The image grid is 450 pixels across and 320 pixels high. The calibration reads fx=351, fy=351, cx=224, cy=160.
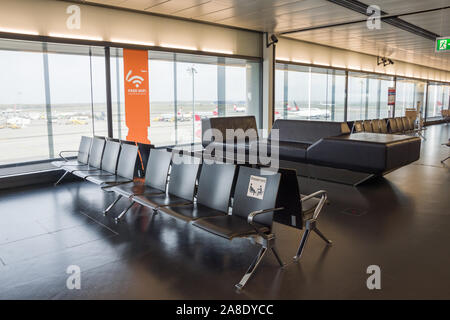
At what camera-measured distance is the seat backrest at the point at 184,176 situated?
11.9 feet

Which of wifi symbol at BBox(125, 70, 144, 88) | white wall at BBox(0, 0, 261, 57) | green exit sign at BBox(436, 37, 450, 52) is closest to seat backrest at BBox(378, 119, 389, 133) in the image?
green exit sign at BBox(436, 37, 450, 52)

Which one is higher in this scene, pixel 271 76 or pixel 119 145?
pixel 271 76

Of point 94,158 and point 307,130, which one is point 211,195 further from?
point 307,130

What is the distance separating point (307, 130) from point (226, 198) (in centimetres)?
445

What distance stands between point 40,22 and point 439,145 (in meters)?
11.0

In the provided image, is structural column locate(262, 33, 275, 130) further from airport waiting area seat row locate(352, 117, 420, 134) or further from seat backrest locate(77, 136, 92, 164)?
seat backrest locate(77, 136, 92, 164)

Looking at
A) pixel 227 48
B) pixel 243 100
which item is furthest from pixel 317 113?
pixel 227 48

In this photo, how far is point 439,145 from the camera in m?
10.8

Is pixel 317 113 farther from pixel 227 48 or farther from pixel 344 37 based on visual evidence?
pixel 227 48

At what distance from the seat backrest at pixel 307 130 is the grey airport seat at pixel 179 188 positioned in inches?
149

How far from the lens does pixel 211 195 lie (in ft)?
11.3

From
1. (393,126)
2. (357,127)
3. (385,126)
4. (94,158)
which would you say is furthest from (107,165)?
(393,126)
